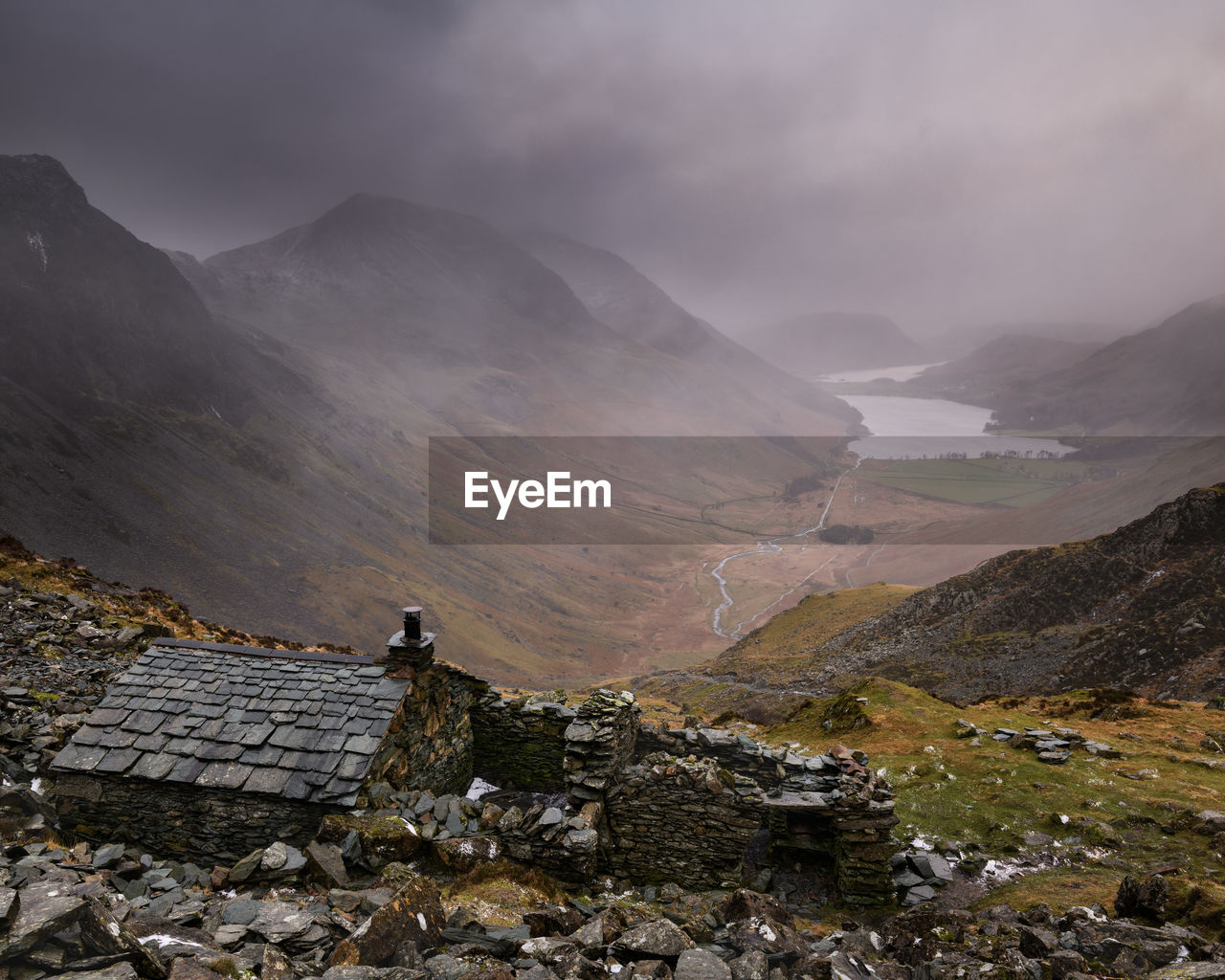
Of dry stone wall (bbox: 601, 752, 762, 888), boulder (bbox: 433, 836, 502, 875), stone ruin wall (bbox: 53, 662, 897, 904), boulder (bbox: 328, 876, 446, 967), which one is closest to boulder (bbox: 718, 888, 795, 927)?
stone ruin wall (bbox: 53, 662, 897, 904)

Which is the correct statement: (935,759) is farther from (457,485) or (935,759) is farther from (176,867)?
(457,485)

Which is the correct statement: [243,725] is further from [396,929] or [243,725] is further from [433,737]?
[396,929]

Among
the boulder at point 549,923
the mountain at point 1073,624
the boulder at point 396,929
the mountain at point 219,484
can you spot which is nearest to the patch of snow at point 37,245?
the mountain at point 219,484

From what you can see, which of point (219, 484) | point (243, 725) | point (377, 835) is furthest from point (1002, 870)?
point (219, 484)

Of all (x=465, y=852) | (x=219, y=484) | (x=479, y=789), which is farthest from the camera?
(x=219, y=484)

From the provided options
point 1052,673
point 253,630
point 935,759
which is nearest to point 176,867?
point 935,759
